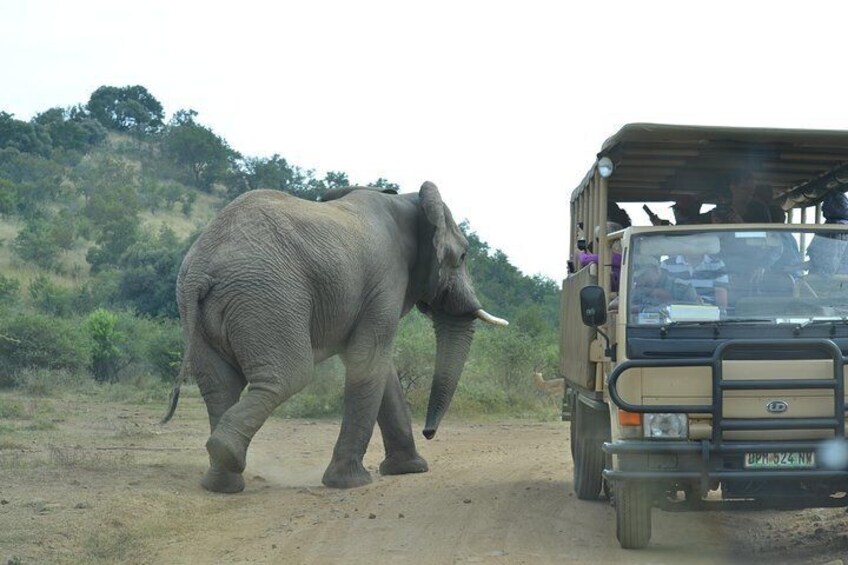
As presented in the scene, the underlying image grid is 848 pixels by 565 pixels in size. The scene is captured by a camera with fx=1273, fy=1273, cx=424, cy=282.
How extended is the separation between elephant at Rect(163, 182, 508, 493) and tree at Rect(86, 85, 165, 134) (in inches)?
2800

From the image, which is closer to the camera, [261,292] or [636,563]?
[636,563]

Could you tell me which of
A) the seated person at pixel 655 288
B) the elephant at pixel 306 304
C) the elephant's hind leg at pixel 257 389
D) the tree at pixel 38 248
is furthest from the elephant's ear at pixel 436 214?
the tree at pixel 38 248

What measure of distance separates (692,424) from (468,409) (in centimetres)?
1331

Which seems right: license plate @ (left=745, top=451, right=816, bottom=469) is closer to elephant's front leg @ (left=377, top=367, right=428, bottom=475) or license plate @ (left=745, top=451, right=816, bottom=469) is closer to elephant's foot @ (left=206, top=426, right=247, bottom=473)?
elephant's foot @ (left=206, top=426, right=247, bottom=473)

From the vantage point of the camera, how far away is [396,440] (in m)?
13.0

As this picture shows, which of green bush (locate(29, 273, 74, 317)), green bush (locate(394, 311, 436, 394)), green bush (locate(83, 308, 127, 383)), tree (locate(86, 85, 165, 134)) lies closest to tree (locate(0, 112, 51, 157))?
tree (locate(86, 85, 165, 134))

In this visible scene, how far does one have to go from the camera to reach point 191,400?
22.0 meters

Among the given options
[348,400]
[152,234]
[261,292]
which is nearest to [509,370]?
[348,400]

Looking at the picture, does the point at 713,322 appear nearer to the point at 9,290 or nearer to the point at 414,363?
the point at 414,363

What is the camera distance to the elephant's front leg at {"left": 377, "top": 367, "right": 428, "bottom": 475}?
1297cm

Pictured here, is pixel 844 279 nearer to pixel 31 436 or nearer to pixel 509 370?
pixel 31 436

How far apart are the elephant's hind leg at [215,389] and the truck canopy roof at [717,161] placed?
Result: 3.58 meters

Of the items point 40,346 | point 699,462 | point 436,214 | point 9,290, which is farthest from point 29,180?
point 699,462

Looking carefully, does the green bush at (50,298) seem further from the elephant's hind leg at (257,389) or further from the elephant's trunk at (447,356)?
the elephant's hind leg at (257,389)
